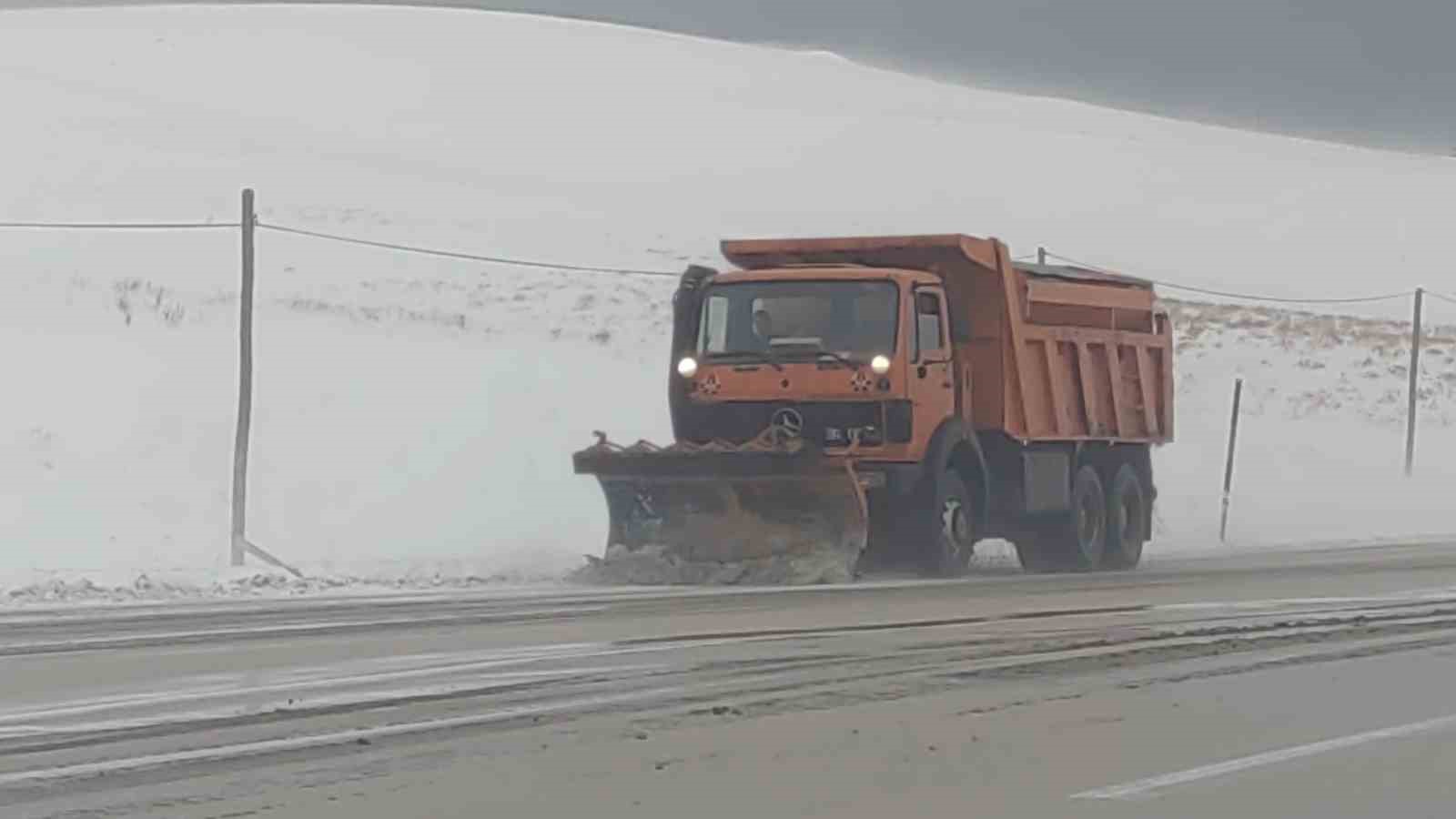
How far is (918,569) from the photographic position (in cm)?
2044

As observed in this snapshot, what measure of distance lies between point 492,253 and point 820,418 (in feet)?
98.9

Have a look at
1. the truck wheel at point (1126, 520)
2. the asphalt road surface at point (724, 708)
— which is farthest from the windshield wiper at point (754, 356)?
the truck wheel at point (1126, 520)

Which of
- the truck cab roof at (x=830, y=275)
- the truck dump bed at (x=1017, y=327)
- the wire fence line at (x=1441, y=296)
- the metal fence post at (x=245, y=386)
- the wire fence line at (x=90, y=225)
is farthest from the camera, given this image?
the wire fence line at (x=1441, y=296)

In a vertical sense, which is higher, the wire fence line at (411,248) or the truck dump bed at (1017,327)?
the wire fence line at (411,248)

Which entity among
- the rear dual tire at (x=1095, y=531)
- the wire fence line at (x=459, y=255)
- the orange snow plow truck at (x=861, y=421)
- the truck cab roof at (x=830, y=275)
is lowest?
the rear dual tire at (x=1095, y=531)

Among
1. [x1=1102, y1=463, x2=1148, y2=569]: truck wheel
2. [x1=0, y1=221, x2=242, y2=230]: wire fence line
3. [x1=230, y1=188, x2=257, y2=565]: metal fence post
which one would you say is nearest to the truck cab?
[x1=1102, y1=463, x2=1148, y2=569]: truck wheel

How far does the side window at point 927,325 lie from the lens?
20.3 meters

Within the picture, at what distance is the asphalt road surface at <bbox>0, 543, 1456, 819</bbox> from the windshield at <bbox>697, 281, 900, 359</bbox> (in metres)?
3.14

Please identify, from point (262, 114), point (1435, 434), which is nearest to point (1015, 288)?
point (1435, 434)

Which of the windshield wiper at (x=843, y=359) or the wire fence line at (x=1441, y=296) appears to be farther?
the wire fence line at (x=1441, y=296)

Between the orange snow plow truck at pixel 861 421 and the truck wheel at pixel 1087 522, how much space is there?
0.03 metres

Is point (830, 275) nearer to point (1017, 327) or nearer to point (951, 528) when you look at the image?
point (1017, 327)

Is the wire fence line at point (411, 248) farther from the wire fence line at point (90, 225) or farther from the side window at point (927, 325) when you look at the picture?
the side window at point (927, 325)

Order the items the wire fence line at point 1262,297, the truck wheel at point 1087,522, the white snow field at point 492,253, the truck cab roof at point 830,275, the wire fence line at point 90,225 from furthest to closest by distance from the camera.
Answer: the wire fence line at point 1262,297, the wire fence line at point 90,225, the white snow field at point 492,253, the truck wheel at point 1087,522, the truck cab roof at point 830,275
